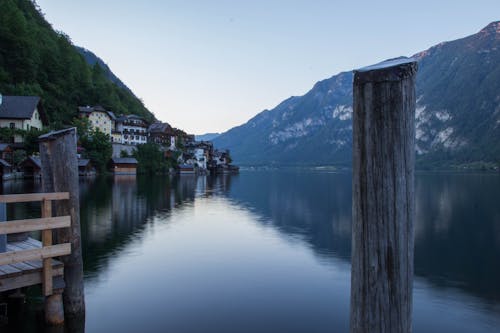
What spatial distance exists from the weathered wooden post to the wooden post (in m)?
8.37

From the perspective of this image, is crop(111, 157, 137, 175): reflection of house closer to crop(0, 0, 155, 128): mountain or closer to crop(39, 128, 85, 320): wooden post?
crop(0, 0, 155, 128): mountain

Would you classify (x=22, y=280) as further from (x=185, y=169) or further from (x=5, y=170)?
(x=185, y=169)

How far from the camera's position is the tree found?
252 feet

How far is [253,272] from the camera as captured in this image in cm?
1661

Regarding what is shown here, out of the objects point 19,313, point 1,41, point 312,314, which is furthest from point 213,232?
point 1,41

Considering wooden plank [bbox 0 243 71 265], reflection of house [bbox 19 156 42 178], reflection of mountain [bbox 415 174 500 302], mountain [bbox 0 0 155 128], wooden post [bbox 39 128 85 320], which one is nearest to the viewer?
wooden plank [bbox 0 243 71 265]

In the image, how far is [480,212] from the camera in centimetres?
3472

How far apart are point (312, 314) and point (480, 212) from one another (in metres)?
30.0

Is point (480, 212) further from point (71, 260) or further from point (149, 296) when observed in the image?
point (71, 260)

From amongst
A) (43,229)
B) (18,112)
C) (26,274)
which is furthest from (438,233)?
(18,112)

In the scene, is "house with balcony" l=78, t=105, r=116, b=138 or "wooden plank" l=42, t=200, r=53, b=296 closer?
"wooden plank" l=42, t=200, r=53, b=296

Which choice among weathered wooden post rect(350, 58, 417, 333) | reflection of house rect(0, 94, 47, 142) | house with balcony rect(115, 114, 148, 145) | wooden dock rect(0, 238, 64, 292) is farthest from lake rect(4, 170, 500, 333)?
house with balcony rect(115, 114, 148, 145)

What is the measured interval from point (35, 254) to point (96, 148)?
75591 millimetres

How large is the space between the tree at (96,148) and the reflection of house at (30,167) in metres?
17.3
